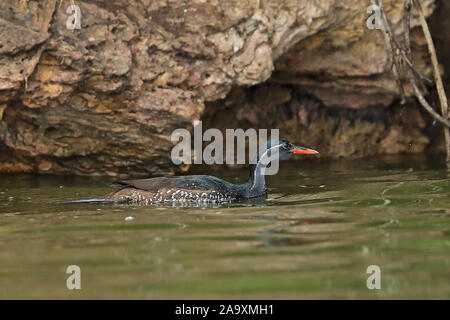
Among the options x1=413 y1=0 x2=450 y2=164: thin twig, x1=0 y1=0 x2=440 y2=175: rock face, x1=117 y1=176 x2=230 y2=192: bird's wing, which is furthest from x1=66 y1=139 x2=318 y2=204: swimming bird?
x1=413 y1=0 x2=450 y2=164: thin twig

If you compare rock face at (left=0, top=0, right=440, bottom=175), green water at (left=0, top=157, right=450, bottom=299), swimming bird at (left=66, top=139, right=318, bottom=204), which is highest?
rock face at (left=0, top=0, right=440, bottom=175)

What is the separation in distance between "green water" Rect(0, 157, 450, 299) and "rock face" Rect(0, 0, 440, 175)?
1.14 metres

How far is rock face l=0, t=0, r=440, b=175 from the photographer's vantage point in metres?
8.64

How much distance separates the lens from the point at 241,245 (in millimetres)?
5480

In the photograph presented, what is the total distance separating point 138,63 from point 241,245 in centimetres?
417

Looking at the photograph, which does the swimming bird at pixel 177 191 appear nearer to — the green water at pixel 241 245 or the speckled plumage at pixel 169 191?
the speckled plumage at pixel 169 191

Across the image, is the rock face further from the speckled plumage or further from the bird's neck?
the speckled plumage

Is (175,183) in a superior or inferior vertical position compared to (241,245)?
superior

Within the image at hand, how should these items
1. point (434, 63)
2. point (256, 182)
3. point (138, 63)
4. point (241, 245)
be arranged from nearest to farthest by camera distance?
1. point (241, 245)
2. point (256, 182)
3. point (138, 63)
4. point (434, 63)

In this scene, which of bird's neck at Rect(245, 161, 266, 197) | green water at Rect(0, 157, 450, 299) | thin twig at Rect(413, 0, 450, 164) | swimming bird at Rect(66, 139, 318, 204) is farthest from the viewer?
thin twig at Rect(413, 0, 450, 164)

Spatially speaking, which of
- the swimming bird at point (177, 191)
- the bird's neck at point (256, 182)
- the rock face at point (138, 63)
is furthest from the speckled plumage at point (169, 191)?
the rock face at point (138, 63)

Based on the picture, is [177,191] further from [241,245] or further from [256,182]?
[241,245]

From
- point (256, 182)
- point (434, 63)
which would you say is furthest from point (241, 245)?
point (434, 63)
